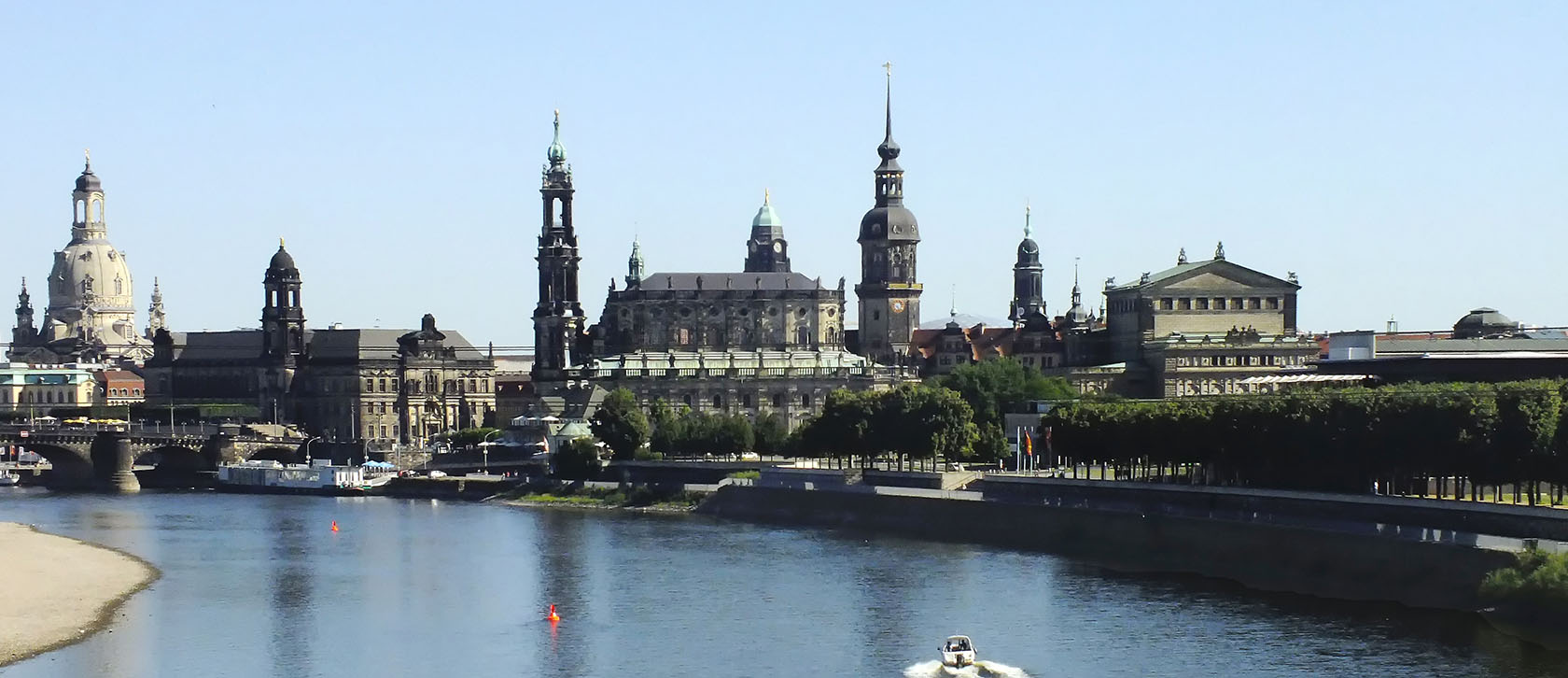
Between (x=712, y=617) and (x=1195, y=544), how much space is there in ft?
80.0

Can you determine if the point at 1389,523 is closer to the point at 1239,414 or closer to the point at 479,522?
the point at 1239,414

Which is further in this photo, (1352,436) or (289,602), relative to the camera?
(1352,436)

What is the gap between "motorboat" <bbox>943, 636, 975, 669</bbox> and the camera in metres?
84.1

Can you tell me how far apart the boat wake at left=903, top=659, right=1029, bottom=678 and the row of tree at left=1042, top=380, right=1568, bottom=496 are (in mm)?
27225

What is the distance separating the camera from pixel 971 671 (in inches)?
3278

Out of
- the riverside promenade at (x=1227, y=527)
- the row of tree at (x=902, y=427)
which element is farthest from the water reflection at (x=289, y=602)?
the row of tree at (x=902, y=427)

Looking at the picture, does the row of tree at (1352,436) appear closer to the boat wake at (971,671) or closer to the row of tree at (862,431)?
the row of tree at (862,431)

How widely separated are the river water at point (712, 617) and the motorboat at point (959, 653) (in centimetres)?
70

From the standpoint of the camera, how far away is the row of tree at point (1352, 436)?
103 m

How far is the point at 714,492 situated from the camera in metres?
168

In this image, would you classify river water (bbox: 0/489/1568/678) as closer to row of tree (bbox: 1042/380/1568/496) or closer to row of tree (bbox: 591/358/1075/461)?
row of tree (bbox: 1042/380/1568/496)

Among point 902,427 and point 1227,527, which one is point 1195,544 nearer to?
point 1227,527

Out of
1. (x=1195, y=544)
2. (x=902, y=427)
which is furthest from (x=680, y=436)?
(x=1195, y=544)

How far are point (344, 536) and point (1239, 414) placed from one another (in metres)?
50.9
